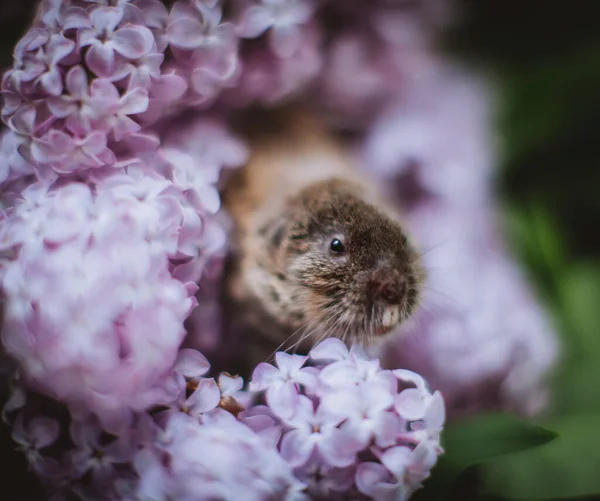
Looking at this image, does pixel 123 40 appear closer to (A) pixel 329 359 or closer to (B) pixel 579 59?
(A) pixel 329 359

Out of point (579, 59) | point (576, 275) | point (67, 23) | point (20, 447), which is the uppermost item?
point (579, 59)

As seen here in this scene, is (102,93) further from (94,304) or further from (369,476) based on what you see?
(369,476)

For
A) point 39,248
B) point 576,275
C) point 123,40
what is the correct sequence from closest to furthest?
1. point 39,248
2. point 123,40
3. point 576,275

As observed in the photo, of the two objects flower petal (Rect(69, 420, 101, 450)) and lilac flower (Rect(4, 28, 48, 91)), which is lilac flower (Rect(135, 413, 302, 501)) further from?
lilac flower (Rect(4, 28, 48, 91))

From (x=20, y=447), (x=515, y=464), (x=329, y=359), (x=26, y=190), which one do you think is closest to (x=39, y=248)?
(x=26, y=190)

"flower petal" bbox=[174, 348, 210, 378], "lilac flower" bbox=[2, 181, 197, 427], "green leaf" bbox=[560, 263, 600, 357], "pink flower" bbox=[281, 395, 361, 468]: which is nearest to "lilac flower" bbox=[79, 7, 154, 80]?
"lilac flower" bbox=[2, 181, 197, 427]
